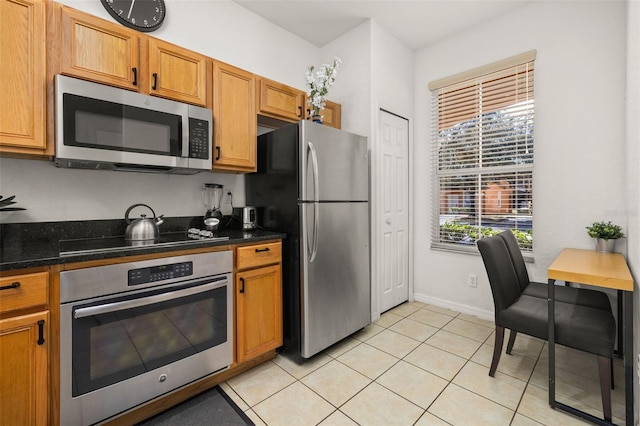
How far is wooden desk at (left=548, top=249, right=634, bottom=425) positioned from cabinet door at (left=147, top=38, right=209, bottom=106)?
2475 mm

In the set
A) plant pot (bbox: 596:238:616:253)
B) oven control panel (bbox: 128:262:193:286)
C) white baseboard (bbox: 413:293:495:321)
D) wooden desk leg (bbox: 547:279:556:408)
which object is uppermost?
plant pot (bbox: 596:238:616:253)

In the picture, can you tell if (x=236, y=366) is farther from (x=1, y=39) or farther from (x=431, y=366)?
(x=1, y=39)

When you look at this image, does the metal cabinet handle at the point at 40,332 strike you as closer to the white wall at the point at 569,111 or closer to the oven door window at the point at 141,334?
the oven door window at the point at 141,334

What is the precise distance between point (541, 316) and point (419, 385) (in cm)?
86

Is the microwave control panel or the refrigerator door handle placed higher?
the microwave control panel

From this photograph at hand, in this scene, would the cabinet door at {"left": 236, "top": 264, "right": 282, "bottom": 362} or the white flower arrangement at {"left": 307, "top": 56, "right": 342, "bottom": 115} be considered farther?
the white flower arrangement at {"left": 307, "top": 56, "right": 342, "bottom": 115}

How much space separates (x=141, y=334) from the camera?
60.1 inches

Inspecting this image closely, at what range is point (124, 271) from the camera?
1446 millimetres

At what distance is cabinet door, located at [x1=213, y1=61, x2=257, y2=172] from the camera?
210cm

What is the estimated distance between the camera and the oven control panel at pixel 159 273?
1483 mm

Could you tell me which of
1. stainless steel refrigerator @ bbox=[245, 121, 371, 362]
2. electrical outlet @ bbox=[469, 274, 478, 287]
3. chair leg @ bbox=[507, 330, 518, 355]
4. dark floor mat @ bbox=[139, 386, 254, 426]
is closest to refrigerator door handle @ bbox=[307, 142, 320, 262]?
stainless steel refrigerator @ bbox=[245, 121, 371, 362]

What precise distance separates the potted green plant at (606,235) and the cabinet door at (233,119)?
2.69m

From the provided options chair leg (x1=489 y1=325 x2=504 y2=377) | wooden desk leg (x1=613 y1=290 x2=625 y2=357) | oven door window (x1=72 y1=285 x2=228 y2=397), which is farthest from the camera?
wooden desk leg (x1=613 y1=290 x2=625 y2=357)

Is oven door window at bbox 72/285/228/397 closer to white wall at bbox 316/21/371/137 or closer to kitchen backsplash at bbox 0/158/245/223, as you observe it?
kitchen backsplash at bbox 0/158/245/223
